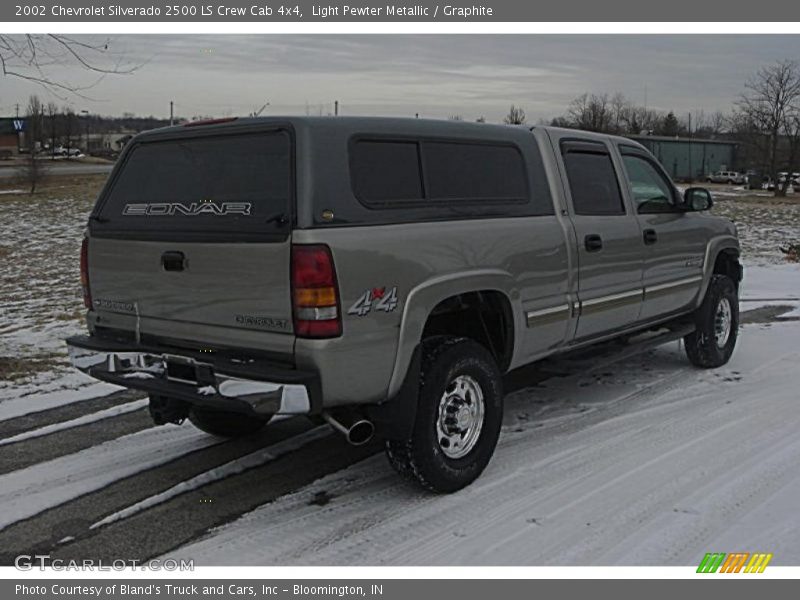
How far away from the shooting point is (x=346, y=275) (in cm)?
391

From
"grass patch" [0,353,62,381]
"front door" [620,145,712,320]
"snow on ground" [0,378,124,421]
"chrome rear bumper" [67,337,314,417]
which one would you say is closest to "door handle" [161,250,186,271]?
"chrome rear bumper" [67,337,314,417]

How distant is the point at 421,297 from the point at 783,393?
145 inches

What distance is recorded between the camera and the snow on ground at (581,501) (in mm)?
3887

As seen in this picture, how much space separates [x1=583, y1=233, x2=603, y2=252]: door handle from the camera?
554 cm

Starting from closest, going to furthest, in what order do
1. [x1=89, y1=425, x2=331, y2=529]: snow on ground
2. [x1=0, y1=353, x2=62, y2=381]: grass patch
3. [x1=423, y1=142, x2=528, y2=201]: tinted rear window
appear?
[x1=89, y1=425, x2=331, y2=529]: snow on ground < [x1=423, y1=142, x2=528, y2=201]: tinted rear window < [x1=0, y1=353, x2=62, y2=381]: grass patch

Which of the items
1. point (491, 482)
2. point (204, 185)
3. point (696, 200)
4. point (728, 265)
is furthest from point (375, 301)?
point (728, 265)

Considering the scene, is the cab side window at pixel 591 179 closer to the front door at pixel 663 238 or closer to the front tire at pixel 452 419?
the front door at pixel 663 238

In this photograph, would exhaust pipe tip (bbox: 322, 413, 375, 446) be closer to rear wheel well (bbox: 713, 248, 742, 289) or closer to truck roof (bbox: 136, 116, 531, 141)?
truck roof (bbox: 136, 116, 531, 141)

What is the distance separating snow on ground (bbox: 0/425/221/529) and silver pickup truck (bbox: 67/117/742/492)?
0.23m

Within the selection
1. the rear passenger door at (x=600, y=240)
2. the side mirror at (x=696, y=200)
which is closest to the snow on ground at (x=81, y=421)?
the rear passenger door at (x=600, y=240)

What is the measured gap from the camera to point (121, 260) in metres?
4.57

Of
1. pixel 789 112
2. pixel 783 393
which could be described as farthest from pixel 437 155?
pixel 789 112

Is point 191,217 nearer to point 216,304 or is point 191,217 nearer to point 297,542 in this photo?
point 216,304

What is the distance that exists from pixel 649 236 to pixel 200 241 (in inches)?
139
